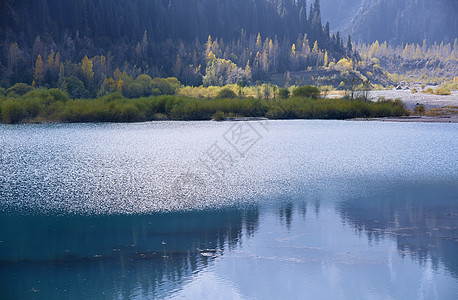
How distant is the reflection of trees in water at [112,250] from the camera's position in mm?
11773

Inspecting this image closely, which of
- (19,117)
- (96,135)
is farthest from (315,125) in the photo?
(19,117)

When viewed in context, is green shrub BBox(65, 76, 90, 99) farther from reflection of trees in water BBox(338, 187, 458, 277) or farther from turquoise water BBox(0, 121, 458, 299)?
reflection of trees in water BBox(338, 187, 458, 277)

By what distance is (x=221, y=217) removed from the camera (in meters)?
17.3

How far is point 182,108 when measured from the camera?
6725 centimetres

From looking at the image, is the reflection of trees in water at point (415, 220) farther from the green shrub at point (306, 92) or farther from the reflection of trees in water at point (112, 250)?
the green shrub at point (306, 92)

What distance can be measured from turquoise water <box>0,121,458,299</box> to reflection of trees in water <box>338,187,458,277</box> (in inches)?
2.2

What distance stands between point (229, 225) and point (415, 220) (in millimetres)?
6012

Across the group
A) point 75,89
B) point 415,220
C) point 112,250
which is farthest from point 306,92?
point 112,250

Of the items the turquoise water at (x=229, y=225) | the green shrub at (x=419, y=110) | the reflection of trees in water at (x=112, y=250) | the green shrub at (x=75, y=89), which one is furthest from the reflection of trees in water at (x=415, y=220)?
the green shrub at (x=75, y=89)

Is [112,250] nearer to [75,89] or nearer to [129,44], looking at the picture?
[75,89]

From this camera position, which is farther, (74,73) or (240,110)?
(74,73)

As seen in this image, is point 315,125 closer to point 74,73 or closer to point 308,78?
point 74,73

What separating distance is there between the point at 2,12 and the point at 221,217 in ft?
452

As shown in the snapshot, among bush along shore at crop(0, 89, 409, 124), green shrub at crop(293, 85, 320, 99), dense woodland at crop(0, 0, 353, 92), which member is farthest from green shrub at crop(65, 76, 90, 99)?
green shrub at crop(293, 85, 320, 99)
